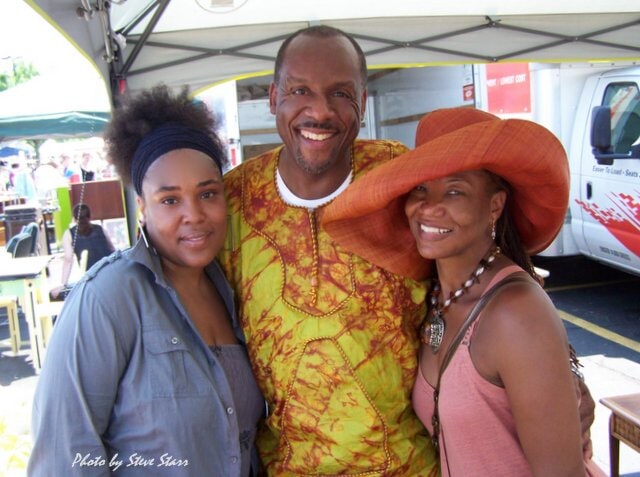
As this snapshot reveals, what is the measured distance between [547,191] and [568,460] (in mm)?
672

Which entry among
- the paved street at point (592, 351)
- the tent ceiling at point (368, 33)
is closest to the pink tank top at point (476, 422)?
the paved street at point (592, 351)

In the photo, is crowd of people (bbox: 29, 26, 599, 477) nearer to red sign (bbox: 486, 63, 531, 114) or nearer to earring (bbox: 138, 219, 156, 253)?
earring (bbox: 138, 219, 156, 253)

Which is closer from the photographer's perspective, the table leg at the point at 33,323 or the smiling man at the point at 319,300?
the smiling man at the point at 319,300

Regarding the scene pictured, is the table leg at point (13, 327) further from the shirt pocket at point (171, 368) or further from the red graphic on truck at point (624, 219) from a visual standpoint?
the red graphic on truck at point (624, 219)

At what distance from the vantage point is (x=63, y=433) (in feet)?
4.59

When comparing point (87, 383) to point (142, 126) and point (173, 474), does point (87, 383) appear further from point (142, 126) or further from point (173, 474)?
point (142, 126)

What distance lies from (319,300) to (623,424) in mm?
1684

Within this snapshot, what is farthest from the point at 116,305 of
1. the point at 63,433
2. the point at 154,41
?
the point at 154,41

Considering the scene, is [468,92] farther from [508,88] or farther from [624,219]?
[624,219]

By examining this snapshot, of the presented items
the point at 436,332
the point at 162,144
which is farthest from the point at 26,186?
the point at 436,332

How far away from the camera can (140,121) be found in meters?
1.79

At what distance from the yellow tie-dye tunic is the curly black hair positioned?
358mm

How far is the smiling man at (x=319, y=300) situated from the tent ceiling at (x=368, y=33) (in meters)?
1.82

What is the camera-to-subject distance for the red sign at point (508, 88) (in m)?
6.61
